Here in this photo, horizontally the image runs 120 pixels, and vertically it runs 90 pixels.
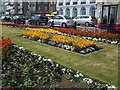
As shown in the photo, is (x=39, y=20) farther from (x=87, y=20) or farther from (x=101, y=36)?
(x=101, y=36)

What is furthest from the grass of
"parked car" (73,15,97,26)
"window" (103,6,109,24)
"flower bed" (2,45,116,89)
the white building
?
the white building

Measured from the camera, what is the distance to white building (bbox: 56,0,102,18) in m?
44.7

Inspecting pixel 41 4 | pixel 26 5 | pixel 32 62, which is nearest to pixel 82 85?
pixel 32 62

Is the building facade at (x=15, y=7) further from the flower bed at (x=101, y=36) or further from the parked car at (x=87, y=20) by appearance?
the flower bed at (x=101, y=36)

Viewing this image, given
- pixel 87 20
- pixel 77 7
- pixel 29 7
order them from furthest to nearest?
1. pixel 29 7
2. pixel 77 7
3. pixel 87 20

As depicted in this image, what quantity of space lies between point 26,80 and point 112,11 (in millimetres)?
14373

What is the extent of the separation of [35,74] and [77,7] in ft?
151

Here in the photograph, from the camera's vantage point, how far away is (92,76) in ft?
16.9

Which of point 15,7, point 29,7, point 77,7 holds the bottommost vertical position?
point 77,7

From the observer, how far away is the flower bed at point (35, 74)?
4.56 meters

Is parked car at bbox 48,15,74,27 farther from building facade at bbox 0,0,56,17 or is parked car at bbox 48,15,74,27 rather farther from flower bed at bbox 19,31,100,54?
building facade at bbox 0,0,56,17

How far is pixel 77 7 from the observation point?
161 feet

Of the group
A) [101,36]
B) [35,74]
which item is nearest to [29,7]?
[101,36]

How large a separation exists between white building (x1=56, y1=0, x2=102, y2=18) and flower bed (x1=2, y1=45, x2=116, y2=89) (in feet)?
125
